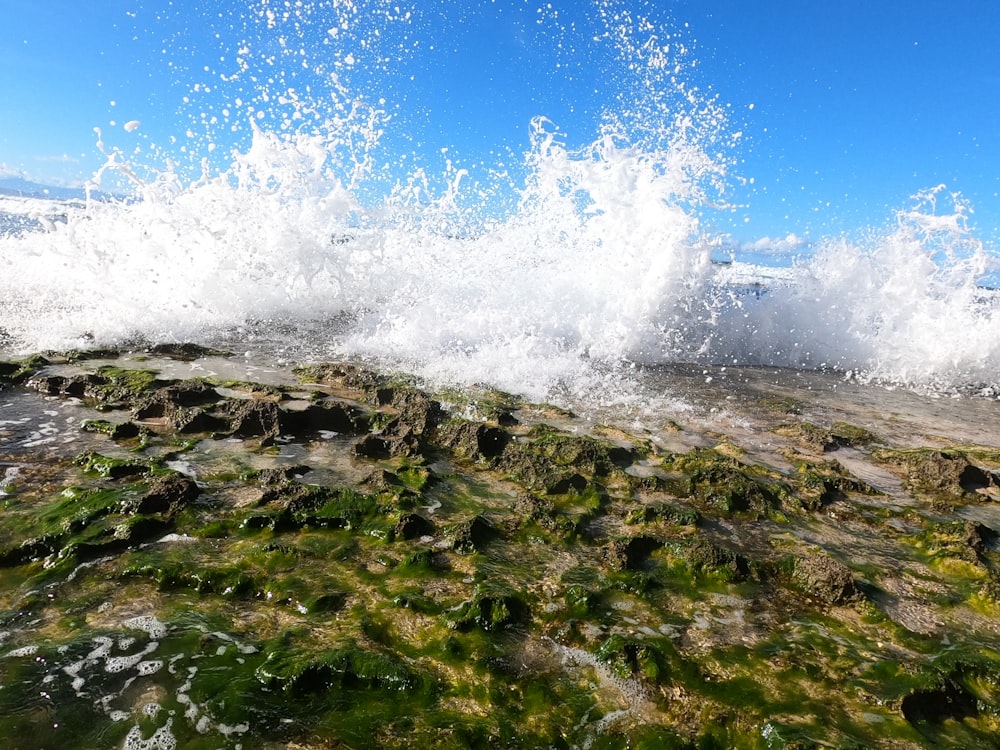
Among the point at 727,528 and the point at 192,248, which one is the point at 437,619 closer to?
the point at 727,528

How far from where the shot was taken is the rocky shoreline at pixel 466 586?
2639 millimetres

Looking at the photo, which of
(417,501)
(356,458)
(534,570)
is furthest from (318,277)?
(534,570)

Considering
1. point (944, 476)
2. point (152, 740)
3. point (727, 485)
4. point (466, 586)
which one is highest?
point (944, 476)

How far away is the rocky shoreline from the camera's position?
264 centimetres

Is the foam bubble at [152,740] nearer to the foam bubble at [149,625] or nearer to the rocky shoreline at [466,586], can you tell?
the rocky shoreline at [466,586]

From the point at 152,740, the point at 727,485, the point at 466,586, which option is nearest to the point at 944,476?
the point at 727,485

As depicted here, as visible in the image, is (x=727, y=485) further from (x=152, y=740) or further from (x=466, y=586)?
(x=152, y=740)

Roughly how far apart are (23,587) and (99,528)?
62cm

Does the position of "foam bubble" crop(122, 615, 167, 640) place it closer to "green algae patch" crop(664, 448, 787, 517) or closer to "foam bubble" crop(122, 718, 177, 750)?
"foam bubble" crop(122, 718, 177, 750)

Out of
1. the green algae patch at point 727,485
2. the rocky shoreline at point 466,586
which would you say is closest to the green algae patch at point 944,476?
the rocky shoreline at point 466,586

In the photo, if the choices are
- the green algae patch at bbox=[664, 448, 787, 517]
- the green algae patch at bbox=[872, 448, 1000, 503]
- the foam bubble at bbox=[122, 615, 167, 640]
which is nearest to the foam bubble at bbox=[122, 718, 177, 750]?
the foam bubble at bbox=[122, 615, 167, 640]

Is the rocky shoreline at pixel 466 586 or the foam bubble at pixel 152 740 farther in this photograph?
the rocky shoreline at pixel 466 586

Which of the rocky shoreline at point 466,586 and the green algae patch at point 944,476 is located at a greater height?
the green algae patch at point 944,476

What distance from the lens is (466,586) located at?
3619 millimetres
